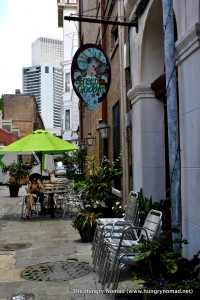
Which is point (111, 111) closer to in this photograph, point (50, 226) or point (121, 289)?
point (50, 226)

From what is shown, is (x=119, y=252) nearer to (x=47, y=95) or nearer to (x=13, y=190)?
(x=13, y=190)

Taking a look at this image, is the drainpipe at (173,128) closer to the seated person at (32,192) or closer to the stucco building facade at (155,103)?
the stucco building facade at (155,103)

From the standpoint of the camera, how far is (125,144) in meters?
8.69

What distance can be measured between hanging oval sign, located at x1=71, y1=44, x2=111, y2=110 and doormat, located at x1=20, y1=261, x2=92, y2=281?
2.97 metres

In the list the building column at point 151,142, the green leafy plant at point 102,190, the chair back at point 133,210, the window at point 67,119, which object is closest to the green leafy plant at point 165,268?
the chair back at point 133,210

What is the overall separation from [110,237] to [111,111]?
636cm

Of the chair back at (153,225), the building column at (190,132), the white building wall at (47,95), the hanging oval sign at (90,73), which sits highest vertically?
the white building wall at (47,95)

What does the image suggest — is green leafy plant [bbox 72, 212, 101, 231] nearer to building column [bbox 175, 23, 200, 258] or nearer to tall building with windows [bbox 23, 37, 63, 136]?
building column [bbox 175, 23, 200, 258]

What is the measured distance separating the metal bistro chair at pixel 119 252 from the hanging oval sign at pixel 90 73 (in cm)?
299

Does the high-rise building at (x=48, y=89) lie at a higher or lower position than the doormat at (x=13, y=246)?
higher

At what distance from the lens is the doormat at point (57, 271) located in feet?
18.6

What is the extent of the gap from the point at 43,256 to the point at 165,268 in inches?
A: 138

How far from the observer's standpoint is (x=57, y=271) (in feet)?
19.6

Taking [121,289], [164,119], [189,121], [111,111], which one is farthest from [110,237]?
[111,111]
